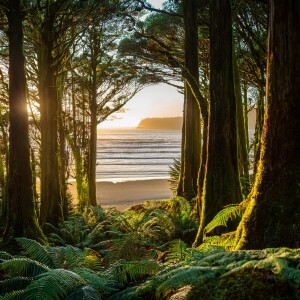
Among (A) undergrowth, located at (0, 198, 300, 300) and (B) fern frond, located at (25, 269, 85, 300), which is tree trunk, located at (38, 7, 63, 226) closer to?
(A) undergrowth, located at (0, 198, 300, 300)

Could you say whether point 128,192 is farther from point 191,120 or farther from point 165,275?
point 165,275

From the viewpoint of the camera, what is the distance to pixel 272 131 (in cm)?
349

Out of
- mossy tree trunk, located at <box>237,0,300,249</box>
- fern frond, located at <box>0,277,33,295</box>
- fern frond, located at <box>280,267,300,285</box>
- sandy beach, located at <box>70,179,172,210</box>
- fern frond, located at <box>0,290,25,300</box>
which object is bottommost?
sandy beach, located at <box>70,179,172,210</box>

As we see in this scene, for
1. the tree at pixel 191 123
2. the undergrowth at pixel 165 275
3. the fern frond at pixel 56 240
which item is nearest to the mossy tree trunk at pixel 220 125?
the undergrowth at pixel 165 275

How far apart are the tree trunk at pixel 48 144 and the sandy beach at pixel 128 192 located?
7854 millimetres

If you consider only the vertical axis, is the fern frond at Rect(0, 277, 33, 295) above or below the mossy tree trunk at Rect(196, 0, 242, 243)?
below

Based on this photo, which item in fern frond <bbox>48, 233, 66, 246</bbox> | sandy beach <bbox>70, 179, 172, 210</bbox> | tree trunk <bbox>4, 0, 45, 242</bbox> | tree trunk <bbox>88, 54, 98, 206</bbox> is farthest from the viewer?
→ sandy beach <bbox>70, 179, 172, 210</bbox>

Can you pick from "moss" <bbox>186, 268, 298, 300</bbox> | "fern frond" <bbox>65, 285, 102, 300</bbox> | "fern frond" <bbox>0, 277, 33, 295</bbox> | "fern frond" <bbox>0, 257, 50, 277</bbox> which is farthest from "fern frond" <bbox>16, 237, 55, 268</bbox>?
"moss" <bbox>186, 268, 298, 300</bbox>

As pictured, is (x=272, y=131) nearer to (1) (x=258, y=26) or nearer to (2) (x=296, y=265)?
(2) (x=296, y=265)

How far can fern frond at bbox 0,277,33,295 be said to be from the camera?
334 centimetres

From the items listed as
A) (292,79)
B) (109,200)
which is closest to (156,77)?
(109,200)

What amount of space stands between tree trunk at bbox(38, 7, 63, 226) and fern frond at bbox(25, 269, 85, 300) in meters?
7.44

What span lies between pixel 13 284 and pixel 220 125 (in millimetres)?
3834

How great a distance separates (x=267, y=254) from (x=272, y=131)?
135 cm
